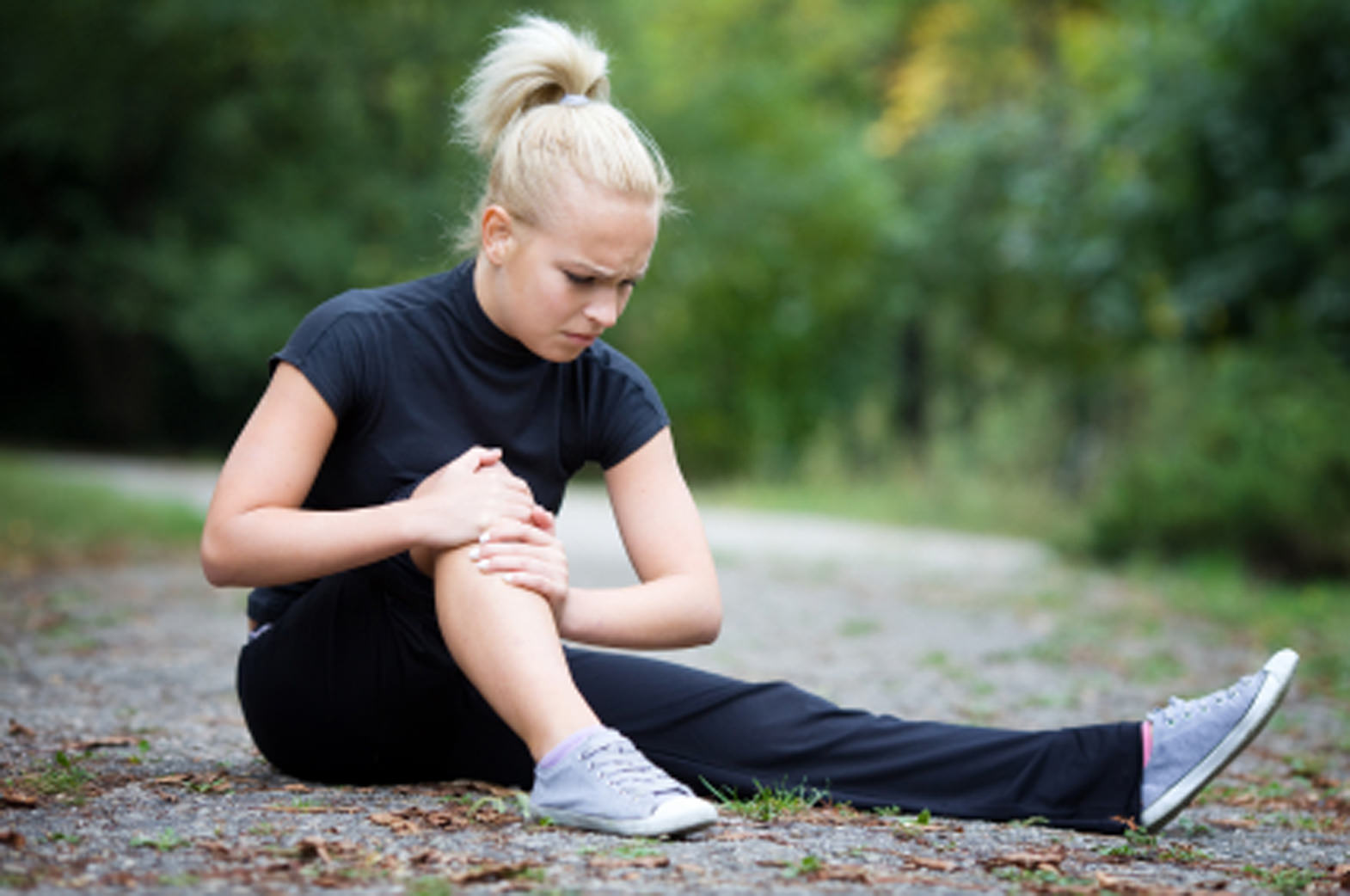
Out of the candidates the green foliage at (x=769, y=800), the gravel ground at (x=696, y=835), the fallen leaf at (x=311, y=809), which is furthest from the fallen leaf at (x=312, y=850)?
the green foliage at (x=769, y=800)

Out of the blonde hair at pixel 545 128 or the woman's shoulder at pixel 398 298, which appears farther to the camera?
the woman's shoulder at pixel 398 298

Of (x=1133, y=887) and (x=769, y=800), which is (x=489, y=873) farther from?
(x=1133, y=887)

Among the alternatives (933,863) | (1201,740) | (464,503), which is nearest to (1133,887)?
(933,863)

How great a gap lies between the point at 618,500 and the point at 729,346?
23354mm

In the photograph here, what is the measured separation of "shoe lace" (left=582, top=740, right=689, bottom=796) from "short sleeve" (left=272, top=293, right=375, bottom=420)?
0.81 m

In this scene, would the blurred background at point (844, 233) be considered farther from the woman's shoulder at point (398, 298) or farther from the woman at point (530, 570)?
the woman at point (530, 570)

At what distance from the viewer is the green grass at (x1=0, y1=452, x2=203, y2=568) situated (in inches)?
379

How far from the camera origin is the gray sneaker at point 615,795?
245 cm

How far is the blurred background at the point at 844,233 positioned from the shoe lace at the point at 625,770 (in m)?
1.29

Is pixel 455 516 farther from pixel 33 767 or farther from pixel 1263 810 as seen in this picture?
pixel 1263 810

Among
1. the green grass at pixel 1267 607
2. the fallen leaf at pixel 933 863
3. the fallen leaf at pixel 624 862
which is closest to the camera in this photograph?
the fallen leaf at pixel 624 862

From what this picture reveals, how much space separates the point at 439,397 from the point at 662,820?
3.12 feet

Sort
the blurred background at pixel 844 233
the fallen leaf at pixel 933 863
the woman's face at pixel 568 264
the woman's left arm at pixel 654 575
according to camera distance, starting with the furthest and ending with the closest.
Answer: the blurred background at pixel 844 233 → the woman's left arm at pixel 654 575 → the woman's face at pixel 568 264 → the fallen leaf at pixel 933 863

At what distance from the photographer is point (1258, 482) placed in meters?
9.39
